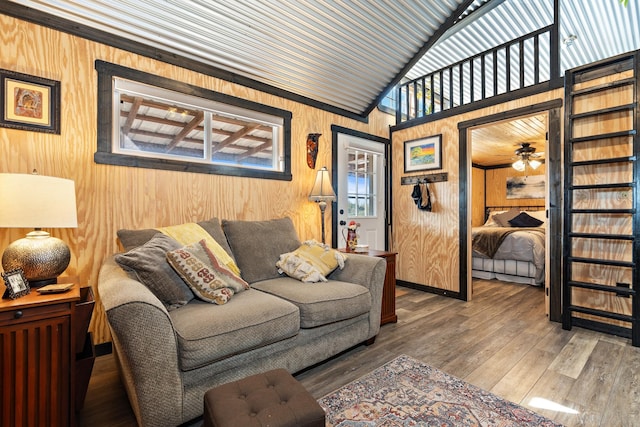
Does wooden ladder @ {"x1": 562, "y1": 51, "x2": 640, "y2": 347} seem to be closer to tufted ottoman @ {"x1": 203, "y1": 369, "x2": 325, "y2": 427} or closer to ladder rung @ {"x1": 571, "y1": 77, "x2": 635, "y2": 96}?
ladder rung @ {"x1": 571, "y1": 77, "x2": 635, "y2": 96}

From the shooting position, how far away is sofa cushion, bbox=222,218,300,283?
7.97 ft

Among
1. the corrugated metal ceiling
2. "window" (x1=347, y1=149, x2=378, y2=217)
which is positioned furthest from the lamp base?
"window" (x1=347, y1=149, x2=378, y2=217)

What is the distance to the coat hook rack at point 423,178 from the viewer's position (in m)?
3.85

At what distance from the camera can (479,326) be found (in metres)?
2.80

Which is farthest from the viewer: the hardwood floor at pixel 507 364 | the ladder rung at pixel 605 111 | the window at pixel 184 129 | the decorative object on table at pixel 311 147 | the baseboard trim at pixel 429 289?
the baseboard trim at pixel 429 289

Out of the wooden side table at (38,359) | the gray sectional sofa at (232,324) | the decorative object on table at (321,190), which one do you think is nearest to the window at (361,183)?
the decorative object on table at (321,190)

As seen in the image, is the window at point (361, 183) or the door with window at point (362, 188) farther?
the window at point (361, 183)

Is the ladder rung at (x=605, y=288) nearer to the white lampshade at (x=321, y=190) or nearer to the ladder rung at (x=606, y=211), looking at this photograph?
the ladder rung at (x=606, y=211)

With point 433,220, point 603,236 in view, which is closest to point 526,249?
point 433,220

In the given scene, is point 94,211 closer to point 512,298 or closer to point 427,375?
point 427,375

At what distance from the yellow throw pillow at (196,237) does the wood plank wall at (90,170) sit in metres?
0.36

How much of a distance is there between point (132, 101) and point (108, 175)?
0.64m

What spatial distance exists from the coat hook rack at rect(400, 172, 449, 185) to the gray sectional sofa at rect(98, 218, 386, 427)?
6.64 feet

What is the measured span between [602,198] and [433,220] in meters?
1.67
